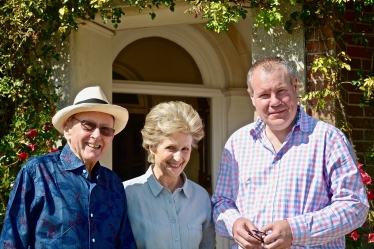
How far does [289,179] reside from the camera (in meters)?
3.18

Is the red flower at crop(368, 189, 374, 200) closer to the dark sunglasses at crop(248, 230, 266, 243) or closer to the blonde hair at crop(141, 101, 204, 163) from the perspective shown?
the blonde hair at crop(141, 101, 204, 163)

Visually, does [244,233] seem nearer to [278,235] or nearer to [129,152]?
[278,235]

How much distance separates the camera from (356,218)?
308cm

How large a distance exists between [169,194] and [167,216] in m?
0.12

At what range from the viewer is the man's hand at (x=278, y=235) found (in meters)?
2.97

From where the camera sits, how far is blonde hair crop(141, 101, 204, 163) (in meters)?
3.41

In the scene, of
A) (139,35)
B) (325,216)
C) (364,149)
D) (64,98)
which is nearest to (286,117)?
(325,216)

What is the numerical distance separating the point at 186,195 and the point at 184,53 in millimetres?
3699

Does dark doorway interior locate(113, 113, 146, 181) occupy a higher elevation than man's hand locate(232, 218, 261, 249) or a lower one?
higher

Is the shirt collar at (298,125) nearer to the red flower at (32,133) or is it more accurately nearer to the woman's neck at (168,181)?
the woman's neck at (168,181)

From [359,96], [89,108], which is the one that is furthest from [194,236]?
[359,96]

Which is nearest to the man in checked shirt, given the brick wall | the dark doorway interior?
the brick wall

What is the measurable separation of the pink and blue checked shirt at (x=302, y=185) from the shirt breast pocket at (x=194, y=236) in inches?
5.8

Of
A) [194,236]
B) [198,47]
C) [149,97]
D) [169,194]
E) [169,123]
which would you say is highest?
[198,47]
